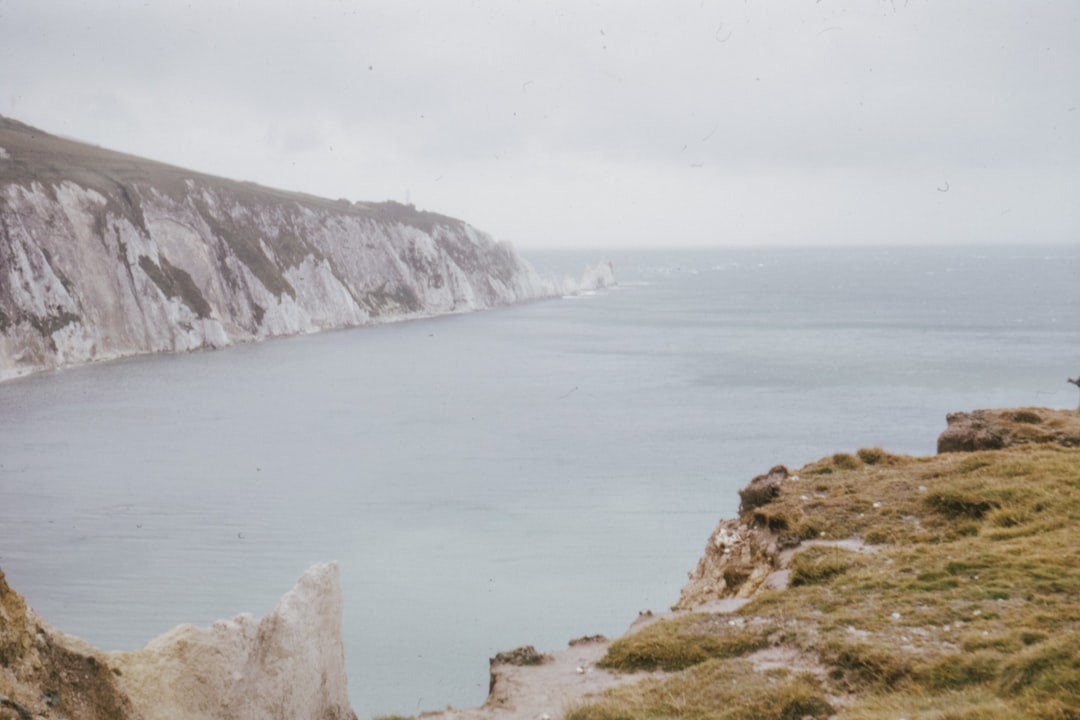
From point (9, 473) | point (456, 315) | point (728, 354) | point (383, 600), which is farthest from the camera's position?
point (456, 315)

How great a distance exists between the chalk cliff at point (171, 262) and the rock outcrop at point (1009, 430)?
204ft

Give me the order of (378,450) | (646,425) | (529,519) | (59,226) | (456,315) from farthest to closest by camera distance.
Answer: (456,315) < (59,226) < (646,425) < (378,450) < (529,519)

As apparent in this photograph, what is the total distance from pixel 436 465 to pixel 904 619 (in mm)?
34471

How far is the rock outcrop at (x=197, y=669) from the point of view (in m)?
8.19

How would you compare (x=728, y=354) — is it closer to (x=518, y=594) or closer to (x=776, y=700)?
(x=518, y=594)

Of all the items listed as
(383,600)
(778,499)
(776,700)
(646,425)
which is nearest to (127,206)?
(646,425)

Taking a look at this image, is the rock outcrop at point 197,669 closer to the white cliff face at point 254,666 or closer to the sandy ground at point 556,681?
the white cliff face at point 254,666

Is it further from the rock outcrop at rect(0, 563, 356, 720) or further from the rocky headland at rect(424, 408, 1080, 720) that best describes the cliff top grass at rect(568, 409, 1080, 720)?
the rock outcrop at rect(0, 563, 356, 720)

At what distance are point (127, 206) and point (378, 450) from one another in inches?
2064

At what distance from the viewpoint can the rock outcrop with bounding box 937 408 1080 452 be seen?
18.2m

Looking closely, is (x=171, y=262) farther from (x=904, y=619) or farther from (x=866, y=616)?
(x=904, y=619)

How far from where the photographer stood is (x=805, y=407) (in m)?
58.8

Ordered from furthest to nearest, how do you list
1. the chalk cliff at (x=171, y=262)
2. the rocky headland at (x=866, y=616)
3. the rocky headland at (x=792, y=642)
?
the chalk cliff at (x=171, y=262) → the rocky headland at (x=866, y=616) → the rocky headland at (x=792, y=642)

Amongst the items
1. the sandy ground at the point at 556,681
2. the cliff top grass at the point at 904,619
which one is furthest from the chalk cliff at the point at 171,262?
the cliff top grass at the point at 904,619
